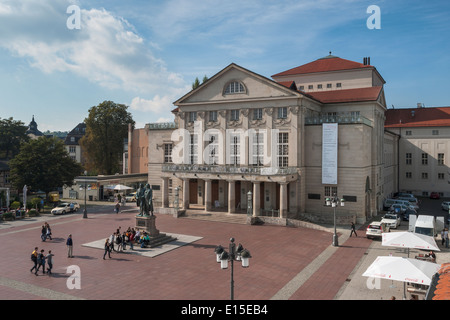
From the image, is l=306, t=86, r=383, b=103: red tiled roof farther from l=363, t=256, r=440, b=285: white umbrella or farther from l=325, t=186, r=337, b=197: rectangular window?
l=363, t=256, r=440, b=285: white umbrella

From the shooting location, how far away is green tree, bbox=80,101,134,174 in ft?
238

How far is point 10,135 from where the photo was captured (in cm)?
8225

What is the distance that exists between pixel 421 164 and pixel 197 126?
4422cm

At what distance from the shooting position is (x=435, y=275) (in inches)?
639

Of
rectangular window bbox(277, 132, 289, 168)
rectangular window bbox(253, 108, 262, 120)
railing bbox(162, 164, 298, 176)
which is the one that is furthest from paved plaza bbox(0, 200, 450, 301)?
rectangular window bbox(253, 108, 262, 120)

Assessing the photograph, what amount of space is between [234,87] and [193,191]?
15.7 meters

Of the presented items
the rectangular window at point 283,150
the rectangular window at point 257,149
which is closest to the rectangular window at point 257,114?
the rectangular window at point 257,149

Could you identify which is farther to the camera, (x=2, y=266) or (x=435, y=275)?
(x=2, y=266)

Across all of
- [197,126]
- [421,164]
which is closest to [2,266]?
[197,126]

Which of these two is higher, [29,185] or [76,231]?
[29,185]

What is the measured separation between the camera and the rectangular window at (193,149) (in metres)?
48.5

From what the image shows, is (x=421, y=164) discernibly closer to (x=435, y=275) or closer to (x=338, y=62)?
(x=338, y=62)

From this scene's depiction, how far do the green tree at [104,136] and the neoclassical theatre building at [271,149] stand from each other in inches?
1002

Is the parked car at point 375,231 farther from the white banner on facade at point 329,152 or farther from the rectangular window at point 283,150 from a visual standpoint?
the rectangular window at point 283,150
